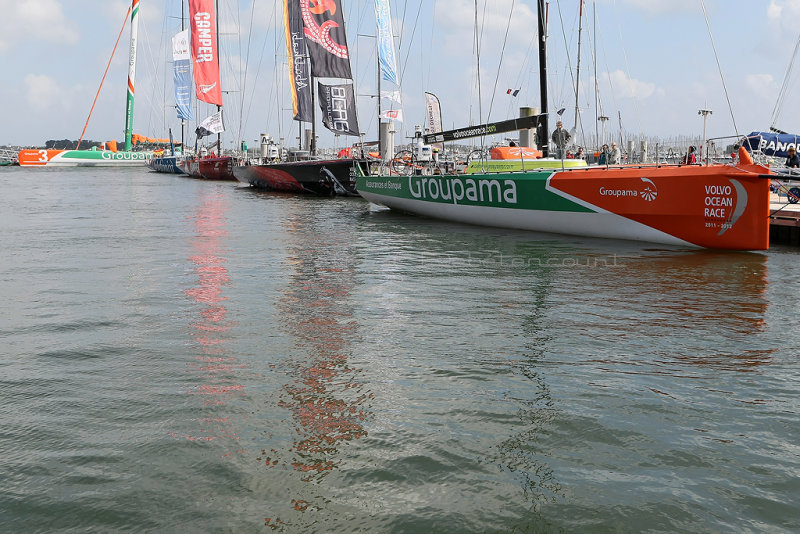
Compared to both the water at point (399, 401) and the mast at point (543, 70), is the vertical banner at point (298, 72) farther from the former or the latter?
the water at point (399, 401)

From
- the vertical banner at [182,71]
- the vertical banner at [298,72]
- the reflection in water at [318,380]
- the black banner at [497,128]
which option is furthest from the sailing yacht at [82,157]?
the reflection in water at [318,380]

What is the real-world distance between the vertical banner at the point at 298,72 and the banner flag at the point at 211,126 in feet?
42.3

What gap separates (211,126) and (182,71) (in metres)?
9.16

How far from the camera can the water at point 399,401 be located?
3.24 meters

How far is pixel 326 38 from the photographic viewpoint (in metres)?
29.3

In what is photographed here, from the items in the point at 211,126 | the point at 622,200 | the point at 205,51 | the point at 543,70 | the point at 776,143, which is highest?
the point at 205,51

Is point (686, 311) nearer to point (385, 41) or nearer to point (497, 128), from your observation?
point (497, 128)

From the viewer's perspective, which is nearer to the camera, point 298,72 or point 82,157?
point 298,72

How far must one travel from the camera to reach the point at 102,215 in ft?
69.5

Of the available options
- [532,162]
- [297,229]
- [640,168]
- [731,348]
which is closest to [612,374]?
[731,348]

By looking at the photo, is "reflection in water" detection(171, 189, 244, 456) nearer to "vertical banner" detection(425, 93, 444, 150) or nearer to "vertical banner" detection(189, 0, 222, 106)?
"vertical banner" detection(425, 93, 444, 150)

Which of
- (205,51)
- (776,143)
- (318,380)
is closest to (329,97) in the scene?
(776,143)

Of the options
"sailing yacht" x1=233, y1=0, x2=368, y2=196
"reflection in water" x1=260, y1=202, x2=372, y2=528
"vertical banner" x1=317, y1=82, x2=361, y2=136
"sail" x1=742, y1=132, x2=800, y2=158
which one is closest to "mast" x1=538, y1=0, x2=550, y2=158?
"reflection in water" x1=260, y1=202, x2=372, y2=528

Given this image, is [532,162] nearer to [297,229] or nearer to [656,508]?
[297,229]
